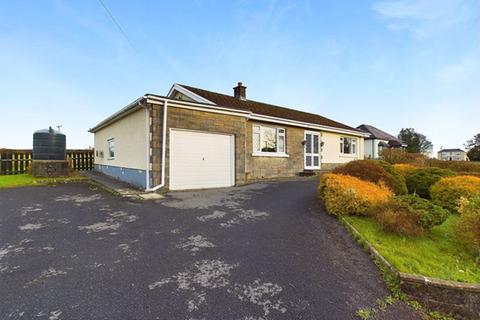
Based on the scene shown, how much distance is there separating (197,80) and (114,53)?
6452mm

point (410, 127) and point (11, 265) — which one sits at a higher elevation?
point (410, 127)

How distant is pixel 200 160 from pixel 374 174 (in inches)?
241

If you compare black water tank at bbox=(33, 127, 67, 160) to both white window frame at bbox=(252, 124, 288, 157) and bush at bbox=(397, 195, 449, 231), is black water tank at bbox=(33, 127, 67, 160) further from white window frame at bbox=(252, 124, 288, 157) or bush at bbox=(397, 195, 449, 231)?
bush at bbox=(397, 195, 449, 231)

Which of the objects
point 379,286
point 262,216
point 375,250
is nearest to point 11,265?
point 262,216

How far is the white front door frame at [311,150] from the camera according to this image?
13938mm

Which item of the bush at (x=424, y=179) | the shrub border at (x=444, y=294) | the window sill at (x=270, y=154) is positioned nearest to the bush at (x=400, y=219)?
the shrub border at (x=444, y=294)

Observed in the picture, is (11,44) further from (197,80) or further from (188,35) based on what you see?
(197,80)

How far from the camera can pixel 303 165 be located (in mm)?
13727

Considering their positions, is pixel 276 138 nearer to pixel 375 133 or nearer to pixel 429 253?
pixel 429 253

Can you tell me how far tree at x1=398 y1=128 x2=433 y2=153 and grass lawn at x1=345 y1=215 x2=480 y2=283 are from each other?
42.1m

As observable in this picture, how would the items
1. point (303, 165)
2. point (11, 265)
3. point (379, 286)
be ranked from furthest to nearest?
point (303, 165)
point (11, 265)
point (379, 286)

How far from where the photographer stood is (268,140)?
39.7ft

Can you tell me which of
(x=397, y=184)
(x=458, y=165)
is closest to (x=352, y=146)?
(x=458, y=165)

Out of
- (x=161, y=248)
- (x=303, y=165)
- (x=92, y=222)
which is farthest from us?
(x=303, y=165)
